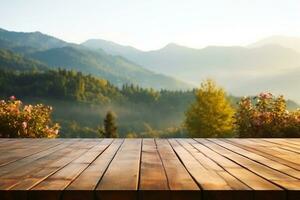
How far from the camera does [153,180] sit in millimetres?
1964

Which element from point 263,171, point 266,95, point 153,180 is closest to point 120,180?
point 153,180

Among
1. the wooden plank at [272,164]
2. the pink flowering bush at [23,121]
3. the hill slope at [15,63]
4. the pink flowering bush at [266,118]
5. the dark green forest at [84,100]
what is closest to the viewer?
the wooden plank at [272,164]

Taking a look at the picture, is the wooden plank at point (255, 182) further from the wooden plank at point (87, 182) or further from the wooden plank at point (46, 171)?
the wooden plank at point (46, 171)

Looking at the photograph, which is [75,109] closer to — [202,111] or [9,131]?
[202,111]

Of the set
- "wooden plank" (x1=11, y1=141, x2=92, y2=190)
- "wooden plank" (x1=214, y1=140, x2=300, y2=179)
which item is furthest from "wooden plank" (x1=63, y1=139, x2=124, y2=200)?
"wooden plank" (x1=214, y1=140, x2=300, y2=179)

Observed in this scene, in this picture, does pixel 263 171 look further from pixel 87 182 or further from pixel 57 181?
pixel 57 181

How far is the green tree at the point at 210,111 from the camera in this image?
2962cm

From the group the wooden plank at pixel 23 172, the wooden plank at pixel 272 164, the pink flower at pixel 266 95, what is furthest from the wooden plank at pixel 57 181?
the pink flower at pixel 266 95

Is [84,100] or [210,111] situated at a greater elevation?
[84,100]

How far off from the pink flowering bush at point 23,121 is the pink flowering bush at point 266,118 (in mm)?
5328

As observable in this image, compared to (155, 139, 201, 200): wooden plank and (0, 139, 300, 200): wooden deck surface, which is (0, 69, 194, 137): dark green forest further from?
(155, 139, 201, 200): wooden plank

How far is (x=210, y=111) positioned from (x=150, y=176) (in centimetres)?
2777
